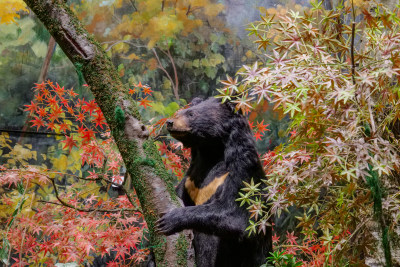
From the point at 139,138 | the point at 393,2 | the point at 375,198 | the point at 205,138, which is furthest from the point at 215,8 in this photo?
the point at 375,198

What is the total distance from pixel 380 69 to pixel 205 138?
0.68m

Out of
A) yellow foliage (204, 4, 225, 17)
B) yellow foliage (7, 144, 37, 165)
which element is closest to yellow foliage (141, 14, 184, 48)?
yellow foliage (204, 4, 225, 17)

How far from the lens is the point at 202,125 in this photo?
150cm

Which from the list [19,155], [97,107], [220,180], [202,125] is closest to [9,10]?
[19,155]

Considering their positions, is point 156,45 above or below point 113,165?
above

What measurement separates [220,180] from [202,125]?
212mm

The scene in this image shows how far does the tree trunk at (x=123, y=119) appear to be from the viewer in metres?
1.24

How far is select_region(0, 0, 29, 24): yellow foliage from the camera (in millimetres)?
2705

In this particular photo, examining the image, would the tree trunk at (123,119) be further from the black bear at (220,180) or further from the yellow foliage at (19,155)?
the yellow foliage at (19,155)

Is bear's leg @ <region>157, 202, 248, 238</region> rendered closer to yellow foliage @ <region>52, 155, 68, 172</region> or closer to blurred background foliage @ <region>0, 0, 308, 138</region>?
blurred background foliage @ <region>0, 0, 308, 138</region>

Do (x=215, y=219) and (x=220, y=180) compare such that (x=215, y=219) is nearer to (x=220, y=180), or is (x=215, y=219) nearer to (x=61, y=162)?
(x=220, y=180)

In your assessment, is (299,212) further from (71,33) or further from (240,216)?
(71,33)

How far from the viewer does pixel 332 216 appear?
1.26 meters

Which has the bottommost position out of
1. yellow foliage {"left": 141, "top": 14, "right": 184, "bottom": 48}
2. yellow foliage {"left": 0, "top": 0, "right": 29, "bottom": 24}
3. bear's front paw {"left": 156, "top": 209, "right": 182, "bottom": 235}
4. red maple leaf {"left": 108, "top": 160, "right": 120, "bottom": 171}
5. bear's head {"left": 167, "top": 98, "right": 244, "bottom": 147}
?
red maple leaf {"left": 108, "top": 160, "right": 120, "bottom": 171}
